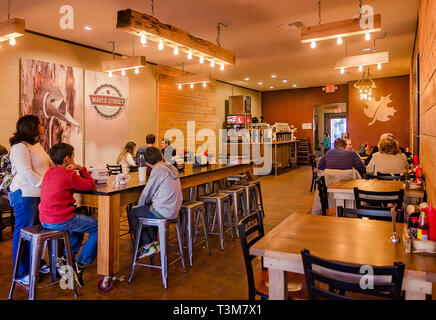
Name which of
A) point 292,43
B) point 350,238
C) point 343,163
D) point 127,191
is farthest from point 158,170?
point 292,43

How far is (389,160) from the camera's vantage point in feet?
17.3

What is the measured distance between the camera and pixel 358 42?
24.2 ft

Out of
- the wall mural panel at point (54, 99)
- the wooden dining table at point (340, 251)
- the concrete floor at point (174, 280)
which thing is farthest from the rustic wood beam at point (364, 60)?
the wall mural panel at point (54, 99)

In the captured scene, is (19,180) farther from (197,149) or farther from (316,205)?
(197,149)

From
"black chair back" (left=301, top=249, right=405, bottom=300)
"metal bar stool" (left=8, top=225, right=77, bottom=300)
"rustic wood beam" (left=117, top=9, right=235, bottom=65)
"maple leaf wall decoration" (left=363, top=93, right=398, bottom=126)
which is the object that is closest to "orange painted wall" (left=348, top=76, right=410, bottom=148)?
"maple leaf wall decoration" (left=363, top=93, right=398, bottom=126)

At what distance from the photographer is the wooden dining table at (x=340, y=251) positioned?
1656mm

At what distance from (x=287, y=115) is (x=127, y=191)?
41.3 feet

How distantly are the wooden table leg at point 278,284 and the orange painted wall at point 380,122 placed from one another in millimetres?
12066

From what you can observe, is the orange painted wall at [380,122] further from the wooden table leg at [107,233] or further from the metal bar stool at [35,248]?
the metal bar stool at [35,248]

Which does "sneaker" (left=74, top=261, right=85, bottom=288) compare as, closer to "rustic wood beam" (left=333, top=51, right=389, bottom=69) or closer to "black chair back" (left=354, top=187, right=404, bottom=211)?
"black chair back" (left=354, top=187, right=404, bottom=211)

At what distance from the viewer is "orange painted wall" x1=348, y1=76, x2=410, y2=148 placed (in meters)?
12.2

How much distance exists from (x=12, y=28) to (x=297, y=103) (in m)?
12.4

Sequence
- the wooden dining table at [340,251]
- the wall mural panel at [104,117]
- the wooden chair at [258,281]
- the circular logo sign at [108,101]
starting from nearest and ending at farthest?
the wooden dining table at [340,251]
the wooden chair at [258,281]
the wall mural panel at [104,117]
the circular logo sign at [108,101]

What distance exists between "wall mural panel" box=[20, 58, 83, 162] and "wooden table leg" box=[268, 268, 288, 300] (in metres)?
5.89
